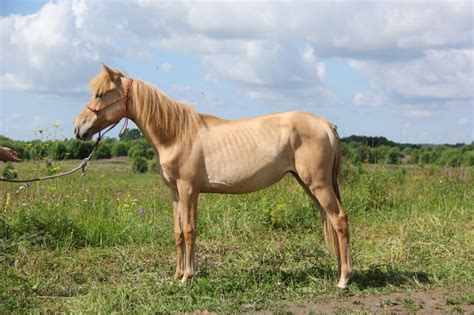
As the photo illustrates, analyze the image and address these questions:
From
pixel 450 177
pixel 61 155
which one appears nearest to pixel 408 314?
pixel 61 155

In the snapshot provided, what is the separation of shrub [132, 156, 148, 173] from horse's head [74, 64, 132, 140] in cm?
3537

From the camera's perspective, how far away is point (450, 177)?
1104 cm

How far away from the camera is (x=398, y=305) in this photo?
527cm

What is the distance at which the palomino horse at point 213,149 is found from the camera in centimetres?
559

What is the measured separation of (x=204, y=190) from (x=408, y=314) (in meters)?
2.32

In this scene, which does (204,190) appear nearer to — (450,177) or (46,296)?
(46,296)

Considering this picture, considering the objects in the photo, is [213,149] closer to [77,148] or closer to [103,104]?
[103,104]

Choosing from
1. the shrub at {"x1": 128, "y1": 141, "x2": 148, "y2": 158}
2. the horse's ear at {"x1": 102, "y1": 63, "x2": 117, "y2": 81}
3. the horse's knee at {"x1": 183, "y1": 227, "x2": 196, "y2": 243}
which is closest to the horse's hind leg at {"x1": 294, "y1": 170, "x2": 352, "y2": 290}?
the horse's knee at {"x1": 183, "y1": 227, "x2": 196, "y2": 243}

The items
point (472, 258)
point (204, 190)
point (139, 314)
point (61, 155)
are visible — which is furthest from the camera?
point (61, 155)

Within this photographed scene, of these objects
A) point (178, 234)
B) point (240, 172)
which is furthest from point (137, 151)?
point (240, 172)

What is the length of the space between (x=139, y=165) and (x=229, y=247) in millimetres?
35281

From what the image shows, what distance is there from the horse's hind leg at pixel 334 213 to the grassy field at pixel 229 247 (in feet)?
0.65

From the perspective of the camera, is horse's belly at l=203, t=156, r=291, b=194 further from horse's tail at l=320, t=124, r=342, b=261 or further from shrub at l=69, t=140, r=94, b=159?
shrub at l=69, t=140, r=94, b=159

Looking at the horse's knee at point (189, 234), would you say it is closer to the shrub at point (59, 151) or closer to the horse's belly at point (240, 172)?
the horse's belly at point (240, 172)
